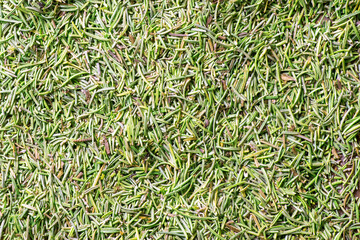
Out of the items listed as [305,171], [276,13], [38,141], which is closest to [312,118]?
[305,171]

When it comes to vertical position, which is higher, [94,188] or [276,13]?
[276,13]

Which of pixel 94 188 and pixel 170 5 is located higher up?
pixel 170 5

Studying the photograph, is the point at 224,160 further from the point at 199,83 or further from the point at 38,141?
the point at 38,141

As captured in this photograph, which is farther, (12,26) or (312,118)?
(12,26)

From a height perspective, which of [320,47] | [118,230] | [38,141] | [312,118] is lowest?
[118,230]

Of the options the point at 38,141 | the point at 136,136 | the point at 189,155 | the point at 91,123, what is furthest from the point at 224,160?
the point at 38,141

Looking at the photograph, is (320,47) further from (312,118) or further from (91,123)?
(91,123)
